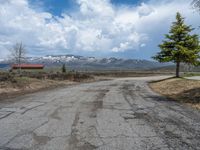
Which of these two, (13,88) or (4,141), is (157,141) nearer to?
(4,141)

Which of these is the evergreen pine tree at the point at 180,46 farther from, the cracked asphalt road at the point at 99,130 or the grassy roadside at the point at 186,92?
the cracked asphalt road at the point at 99,130

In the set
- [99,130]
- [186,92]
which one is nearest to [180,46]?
[186,92]

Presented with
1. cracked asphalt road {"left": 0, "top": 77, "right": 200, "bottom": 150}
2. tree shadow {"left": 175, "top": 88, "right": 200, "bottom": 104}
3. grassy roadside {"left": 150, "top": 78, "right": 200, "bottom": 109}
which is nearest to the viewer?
cracked asphalt road {"left": 0, "top": 77, "right": 200, "bottom": 150}

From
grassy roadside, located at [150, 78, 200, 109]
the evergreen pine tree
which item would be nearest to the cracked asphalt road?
grassy roadside, located at [150, 78, 200, 109]

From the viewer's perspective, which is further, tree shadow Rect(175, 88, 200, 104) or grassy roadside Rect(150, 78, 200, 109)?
grassy roadside Rect(150, 78, 200, 109)

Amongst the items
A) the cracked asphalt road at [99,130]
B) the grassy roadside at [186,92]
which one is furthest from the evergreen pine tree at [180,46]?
the cracked asphalt road at [99,130]

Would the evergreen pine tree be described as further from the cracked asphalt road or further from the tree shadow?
the cracked asphalt road

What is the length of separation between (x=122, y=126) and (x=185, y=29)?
31641 mm

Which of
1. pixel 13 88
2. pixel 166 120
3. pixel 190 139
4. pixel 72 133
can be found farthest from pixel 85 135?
pixel 13 88

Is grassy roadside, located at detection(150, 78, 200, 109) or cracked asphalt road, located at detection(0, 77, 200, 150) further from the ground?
cracked asphalt road, located at detection(0, 77, 200, 150)

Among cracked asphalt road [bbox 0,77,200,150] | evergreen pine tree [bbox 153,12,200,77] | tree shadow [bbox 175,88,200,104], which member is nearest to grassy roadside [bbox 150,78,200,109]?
tree shadow [bbox 175,88,200,104]

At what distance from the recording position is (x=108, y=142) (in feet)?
21.3

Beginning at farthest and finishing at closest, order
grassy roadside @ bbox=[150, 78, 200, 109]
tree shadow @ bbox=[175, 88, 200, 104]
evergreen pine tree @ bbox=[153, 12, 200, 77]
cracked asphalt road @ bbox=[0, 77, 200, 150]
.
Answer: evergreen pine tree @ bbox=[153, 12, 200, 77] < grassy roadside @ bbox=[150, 78, 200, 109] < tree shadow @ bbox=[175, 88, 200, 104] < cracked asphalt road @ bbox=[0, 77, 200, 150]

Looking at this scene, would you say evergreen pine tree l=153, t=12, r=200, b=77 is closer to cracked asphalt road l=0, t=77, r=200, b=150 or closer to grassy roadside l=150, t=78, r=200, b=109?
grassy roadside l=150, t=78, r=200, b=109
